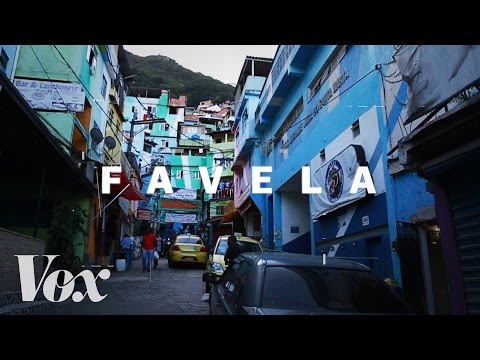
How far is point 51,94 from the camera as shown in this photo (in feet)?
24.7

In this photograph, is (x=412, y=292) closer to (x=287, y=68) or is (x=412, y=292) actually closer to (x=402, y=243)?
(x=402, y=243)

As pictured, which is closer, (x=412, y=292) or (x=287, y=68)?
(x=412, y=292)

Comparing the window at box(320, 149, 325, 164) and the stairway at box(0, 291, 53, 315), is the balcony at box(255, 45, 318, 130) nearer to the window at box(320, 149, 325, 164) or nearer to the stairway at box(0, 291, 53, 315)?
the window at box(320, 149, 325, 164)

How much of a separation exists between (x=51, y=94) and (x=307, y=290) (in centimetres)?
693

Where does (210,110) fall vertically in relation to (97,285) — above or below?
above

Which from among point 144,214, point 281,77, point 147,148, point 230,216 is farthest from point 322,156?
point 230,216

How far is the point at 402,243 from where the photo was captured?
6.19 m

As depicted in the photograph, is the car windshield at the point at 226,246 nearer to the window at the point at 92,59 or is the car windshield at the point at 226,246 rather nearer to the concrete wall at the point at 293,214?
the concrete wall at the point at 293,214

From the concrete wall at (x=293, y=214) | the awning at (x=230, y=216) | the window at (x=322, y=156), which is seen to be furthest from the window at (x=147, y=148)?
the window at (x=322, y=156)

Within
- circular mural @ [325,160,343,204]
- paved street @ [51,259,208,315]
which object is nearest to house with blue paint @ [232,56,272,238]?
paved street @ [51,259,208,315]

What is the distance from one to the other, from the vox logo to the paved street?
0.08 metres

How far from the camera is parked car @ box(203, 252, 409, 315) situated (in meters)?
2.74
